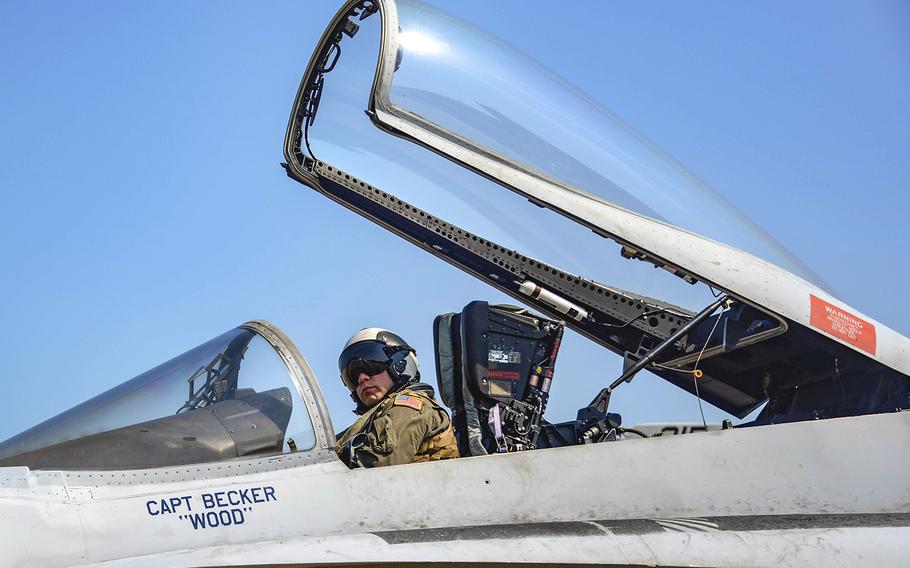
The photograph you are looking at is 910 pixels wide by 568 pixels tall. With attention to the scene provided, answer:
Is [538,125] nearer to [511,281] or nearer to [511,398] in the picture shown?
[511,281]

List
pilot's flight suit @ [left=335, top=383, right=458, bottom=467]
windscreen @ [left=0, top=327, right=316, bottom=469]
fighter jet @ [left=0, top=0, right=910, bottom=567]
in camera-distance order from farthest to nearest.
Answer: pilot's flight suit @ [left=335, top=383, right=458, bottom=467] → windscreen @ [left=0, top=327, right=316, bottom=469] → fighter jet @ [left=0, top=0, right=910, bottom=567]

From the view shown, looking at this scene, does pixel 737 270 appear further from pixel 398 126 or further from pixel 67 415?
pixel 67 415

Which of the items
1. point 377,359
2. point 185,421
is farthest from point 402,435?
point 185,421

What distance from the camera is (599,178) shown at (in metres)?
4.68

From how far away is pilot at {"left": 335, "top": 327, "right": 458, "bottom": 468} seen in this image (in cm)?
423

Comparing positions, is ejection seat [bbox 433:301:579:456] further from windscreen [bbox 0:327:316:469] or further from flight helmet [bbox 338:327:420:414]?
windscreen [bbox 0:327:316:469]

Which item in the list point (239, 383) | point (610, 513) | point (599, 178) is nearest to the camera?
point (610, 513)

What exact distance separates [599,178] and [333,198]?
5.87ft

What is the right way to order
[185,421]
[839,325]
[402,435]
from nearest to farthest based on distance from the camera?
[185,421], [402,435], [839,325]

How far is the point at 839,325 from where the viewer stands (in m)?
4.40

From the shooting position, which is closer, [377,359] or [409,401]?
[409,401]

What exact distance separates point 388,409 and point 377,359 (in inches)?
20.1

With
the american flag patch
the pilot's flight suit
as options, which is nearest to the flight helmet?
the pilot's flight suit

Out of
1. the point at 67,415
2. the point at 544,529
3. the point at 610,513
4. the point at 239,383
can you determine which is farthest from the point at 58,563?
the point at 610,513
